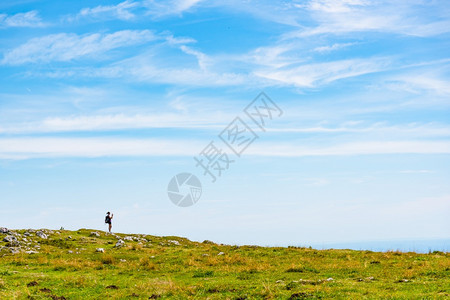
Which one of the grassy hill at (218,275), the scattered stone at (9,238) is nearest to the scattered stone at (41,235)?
the scattered stone at (9,238)

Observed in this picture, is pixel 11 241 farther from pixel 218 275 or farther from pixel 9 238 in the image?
pixel 218 275

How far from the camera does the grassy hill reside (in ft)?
59.0

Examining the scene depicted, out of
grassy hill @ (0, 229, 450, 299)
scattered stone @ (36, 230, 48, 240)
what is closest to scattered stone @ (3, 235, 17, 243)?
grassy hill @ (0, 229, 450, 299)

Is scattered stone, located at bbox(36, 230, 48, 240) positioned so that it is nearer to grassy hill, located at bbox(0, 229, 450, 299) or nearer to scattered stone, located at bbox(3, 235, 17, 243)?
scattered stone, located at bbox(3, 235, 17, 243)

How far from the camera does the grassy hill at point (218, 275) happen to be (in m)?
18.0

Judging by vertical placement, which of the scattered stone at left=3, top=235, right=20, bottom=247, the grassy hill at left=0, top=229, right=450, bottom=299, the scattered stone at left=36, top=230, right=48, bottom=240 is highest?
the scattered stone at left=36, top=230, right=48, bottom=240

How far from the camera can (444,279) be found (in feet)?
64.7

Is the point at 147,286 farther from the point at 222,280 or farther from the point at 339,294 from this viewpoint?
the point at 339,294

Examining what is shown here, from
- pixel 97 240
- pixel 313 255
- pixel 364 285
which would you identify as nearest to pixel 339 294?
pixel 364 285

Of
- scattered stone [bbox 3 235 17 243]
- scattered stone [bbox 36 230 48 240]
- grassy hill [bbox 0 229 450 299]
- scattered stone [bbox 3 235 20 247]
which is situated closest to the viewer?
grassy hill [bbox 0 229 450 299]

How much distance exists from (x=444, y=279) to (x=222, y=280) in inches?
420

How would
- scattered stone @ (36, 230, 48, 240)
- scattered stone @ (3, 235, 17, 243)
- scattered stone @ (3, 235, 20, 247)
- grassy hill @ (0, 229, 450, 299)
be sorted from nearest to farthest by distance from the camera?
grassy hill @ (0, 229, 450, 299), scattered stone @ (3, 235, 20, 247), scattered stone @ (3, 235, 17, 243), scattered stone @ (36, 230, 48, 240)

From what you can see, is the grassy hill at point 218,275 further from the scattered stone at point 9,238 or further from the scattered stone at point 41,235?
the scattered stone at point 41,235

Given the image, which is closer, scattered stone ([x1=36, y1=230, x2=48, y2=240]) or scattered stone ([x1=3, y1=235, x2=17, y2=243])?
scattered stone ([x1=3, y1=235, x2=17, y2=243])
